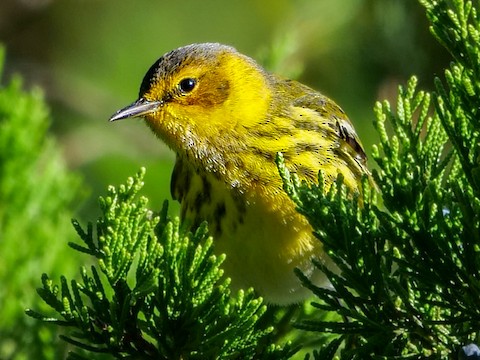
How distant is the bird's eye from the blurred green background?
417 millimetres

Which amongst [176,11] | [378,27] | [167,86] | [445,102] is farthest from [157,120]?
[176,11]

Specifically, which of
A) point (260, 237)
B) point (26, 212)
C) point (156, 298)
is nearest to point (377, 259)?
point (156, 298)

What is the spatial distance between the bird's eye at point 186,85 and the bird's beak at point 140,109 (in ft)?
0.35


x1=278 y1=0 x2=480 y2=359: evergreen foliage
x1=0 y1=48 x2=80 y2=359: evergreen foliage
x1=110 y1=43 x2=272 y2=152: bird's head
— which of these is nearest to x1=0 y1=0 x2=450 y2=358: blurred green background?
x1=0 y1=48 x2=80 y2=359: evergreen foliage

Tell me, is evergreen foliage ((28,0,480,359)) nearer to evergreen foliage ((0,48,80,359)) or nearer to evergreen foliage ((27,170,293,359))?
evergreen foliage ((27,170,293,359))

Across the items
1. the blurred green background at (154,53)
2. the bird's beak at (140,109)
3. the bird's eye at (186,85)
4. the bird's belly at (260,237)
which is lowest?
the bird's belly at (260,237)

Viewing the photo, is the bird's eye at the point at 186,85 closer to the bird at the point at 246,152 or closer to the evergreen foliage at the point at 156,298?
the bird at the point at 246,152

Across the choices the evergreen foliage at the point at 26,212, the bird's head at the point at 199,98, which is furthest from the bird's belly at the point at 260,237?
the evergreen foliage at the point at 26,212

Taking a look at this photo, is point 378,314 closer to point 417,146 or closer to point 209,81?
point 417,146

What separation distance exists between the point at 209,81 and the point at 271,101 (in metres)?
0.23

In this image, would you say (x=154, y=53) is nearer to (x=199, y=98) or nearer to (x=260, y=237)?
(x=199, y=98)

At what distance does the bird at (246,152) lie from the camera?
2600 mm

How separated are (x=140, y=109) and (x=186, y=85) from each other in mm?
214

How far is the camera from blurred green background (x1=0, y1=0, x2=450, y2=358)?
11.5 ft
